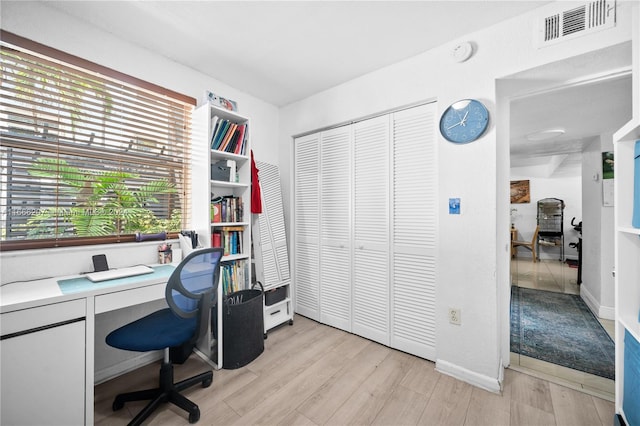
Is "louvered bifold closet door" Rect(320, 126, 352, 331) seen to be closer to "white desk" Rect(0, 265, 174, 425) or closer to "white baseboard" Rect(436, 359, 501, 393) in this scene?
"white baseboard" Rect(436, 359, 501, 393)

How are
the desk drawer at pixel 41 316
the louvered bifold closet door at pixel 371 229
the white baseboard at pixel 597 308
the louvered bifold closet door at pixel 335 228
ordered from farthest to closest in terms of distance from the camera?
the white baseboard at pixel 597 308
the louvered bifold closet door at pixel 335 228
the louvered bifold closet door at pixel 371 229
the desk drawer at pixel 41 316

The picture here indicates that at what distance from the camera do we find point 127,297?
156cm

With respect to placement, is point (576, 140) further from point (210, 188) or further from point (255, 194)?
point (210, 188)

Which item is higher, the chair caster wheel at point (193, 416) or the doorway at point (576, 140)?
the doorway at point (576, 140)

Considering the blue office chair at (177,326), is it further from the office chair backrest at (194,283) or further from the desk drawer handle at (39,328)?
the desk drawer handle at (39,328)

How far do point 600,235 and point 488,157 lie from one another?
2.53 m

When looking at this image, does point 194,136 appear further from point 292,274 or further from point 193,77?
point 292,274

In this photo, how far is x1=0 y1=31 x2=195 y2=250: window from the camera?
1.64 meters

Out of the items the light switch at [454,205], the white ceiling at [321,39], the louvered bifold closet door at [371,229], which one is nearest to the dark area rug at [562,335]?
the louvered bifold closet door at [371,229]

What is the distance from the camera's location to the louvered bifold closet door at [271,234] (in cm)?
275

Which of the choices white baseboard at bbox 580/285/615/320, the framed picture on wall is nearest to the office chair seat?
white baseboard at bbox 580/285/615/320

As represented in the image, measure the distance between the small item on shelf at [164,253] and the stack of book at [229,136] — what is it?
3.09 ft

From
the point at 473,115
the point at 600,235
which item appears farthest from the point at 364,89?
the point at 600,235

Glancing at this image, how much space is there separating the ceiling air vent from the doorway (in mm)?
145
